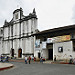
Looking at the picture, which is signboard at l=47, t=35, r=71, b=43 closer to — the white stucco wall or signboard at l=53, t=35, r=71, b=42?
signboard at l=53, t=35, r=71, b=42

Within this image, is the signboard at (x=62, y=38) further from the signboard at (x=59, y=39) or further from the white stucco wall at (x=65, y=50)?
the white stucco wall at (x=65, y=50)

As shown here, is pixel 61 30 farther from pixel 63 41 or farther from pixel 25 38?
pixel 25 38

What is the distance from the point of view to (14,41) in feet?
137

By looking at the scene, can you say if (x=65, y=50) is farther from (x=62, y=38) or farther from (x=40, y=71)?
(x=40, y=71)

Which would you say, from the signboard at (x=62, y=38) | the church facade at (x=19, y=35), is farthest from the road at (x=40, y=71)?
the church facade at (x=19, y=35)

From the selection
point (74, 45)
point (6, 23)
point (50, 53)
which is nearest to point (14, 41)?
point (6, 23)

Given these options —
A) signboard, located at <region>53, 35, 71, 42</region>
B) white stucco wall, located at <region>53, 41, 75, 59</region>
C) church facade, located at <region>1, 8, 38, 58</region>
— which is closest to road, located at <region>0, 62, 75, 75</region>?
white stucco wall, located at <region>53, 41, 75, 59</region>

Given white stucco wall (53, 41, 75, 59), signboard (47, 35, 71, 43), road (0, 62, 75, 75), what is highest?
signboard (47, 35, 71, 43)

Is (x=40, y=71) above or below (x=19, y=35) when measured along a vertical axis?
below

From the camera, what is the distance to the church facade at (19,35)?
3619cm

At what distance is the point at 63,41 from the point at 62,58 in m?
3.84

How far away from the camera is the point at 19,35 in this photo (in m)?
40.1

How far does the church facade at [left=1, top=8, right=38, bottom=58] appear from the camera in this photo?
36.2 m

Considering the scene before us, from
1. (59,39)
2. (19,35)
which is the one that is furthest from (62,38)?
(19,35)
